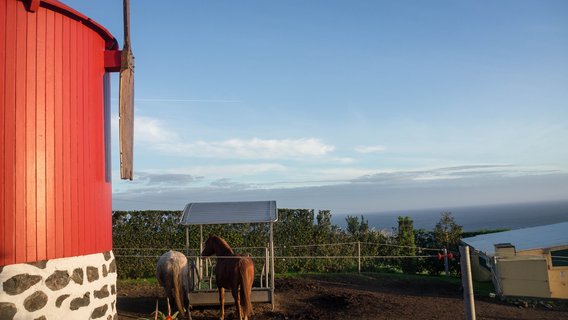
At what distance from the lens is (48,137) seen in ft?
20.1

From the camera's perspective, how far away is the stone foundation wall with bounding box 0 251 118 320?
18.2 feet

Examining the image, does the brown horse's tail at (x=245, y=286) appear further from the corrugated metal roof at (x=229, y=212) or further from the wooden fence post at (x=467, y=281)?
the wooden fence post at (x=467, y=281)

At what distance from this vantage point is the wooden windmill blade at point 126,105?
7.05m

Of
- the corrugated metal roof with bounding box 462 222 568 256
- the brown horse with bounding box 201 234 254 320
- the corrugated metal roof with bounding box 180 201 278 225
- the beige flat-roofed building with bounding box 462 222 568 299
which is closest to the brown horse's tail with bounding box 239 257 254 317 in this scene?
the brown horse with bounding box 201 234 254 320

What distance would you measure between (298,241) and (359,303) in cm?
535

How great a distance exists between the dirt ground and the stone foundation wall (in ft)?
12.6

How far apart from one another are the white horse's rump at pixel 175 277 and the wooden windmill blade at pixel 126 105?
3572 millimetres

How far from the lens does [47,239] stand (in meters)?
6.02

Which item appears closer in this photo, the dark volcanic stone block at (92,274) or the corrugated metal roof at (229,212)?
the dark volcanic stone block at (92,274)

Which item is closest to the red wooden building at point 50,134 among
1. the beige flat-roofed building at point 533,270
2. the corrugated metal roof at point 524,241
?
the beige flat-roofed building at point 533,270

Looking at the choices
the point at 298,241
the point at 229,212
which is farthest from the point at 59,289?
the point at 298,241

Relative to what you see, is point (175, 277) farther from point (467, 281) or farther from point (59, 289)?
point (467, 281)

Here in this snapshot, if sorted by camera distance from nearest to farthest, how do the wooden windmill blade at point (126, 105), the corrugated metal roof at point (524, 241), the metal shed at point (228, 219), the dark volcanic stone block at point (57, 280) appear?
the dark volcanic stone block at point (57, 280) < the wooden windmill blade at point (126, 105) < the metal shed at point (228, 219) < the corrugated metal roof at point (524, 241)

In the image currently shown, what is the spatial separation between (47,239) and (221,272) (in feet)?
15.1
